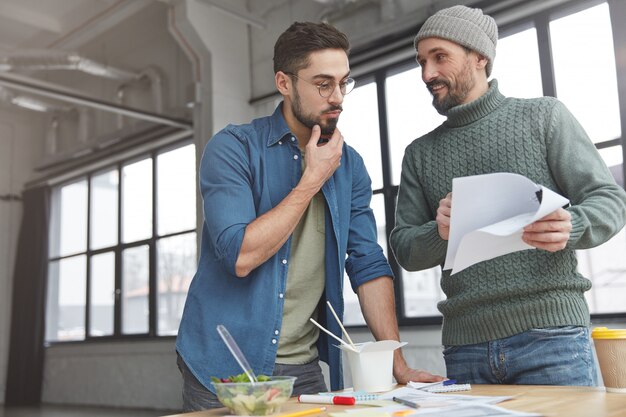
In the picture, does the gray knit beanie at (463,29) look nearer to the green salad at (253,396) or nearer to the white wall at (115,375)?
the green salad at (253,396)

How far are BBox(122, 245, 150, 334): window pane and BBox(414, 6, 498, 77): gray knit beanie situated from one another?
21.0 feet

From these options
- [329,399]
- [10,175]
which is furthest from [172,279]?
[329,399]

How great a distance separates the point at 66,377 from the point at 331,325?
26.1ft

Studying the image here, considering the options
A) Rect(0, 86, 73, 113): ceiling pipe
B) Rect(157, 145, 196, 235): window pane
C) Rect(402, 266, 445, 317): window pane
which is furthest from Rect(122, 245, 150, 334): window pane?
Rect(402, 266, 445, 317): window pane

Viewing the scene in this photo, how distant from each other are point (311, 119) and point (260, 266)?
413 mm

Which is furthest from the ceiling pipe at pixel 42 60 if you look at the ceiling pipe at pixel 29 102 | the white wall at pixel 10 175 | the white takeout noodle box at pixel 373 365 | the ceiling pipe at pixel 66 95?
the white takeout noodle box at pixel 373 365

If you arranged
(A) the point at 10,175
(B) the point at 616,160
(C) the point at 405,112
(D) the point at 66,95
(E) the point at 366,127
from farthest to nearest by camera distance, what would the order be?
1. (A) the point at 10,175
2. (D) the point at 66,95
3. (E) the point at 366,127
4. (C) the point at 405,112
5. (B) the point at 616,160

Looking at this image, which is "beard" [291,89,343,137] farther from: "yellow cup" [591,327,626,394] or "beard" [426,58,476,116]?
"yellow cup" [591,327,626,394]

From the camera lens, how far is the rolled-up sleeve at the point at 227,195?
1424 mm

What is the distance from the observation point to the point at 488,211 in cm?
117

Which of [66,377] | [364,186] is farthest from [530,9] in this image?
[66,377]

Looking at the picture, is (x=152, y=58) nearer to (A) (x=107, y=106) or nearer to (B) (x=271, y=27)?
(A) (x=107, y=106)

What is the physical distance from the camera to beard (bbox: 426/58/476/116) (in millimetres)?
1648

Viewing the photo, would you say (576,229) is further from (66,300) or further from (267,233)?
(66,300)
